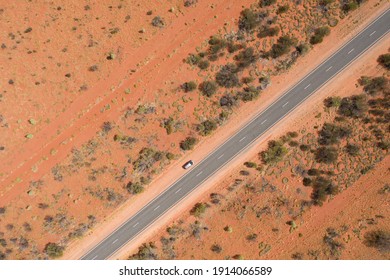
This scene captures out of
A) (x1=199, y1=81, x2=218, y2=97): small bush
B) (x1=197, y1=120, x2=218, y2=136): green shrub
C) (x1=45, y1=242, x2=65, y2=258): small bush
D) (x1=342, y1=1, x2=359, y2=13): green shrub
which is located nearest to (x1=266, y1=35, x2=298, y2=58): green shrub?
(x1=342, y1=1, x2=359, y2=13): green shrub

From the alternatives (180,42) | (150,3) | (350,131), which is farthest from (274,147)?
(150,3)

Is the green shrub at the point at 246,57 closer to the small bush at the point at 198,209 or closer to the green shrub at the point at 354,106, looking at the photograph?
the green shrub at the point at 354,106

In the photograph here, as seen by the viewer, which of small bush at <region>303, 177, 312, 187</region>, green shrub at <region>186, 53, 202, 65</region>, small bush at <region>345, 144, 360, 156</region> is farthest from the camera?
green shrub at <region>186, 53, 202, 65</region>

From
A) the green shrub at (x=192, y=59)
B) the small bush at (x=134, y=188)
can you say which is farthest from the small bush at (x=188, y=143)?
the green shrub at (x=192, y=59)

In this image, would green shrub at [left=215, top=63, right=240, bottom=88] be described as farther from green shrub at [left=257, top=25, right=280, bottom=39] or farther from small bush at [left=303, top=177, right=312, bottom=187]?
small bush at [left=303, top=177, right=312, bottom=187]

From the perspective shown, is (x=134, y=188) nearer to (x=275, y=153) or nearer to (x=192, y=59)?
(x=192, y=59)
